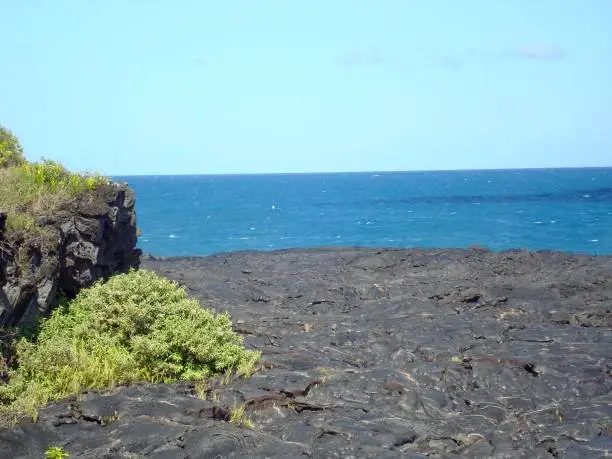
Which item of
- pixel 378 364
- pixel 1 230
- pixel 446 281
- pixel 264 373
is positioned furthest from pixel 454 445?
pixel 446 281

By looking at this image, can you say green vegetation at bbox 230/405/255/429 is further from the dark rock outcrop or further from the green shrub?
the green shrub

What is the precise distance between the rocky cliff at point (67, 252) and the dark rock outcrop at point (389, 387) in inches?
106

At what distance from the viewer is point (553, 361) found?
1756cm

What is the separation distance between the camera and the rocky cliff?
46.9 ft

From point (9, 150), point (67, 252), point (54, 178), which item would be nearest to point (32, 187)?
point (54, 178)

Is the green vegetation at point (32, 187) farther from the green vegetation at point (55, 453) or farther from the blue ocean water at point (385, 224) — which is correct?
the blue ocean water at point (385, 224)

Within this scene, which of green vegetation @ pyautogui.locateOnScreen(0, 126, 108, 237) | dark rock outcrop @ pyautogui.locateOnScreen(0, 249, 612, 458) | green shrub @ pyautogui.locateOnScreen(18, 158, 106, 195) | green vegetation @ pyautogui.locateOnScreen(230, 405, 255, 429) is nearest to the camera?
dark rock outcrop @ pyautogui.locateOnScreen(0, 249, 612, 458)

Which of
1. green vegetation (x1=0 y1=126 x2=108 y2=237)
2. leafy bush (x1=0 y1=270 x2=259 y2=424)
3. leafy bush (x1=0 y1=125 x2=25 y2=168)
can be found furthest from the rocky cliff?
leafy bush (x1=0 y1=125 x2=25 y2=168)

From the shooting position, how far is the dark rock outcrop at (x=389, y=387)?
1220 centimetres

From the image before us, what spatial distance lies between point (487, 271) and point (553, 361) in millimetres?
16894

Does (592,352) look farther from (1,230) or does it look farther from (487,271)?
(487,271)

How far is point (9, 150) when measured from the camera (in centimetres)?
1916

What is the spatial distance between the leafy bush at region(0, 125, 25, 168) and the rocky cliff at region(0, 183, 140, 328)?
7.84 ft

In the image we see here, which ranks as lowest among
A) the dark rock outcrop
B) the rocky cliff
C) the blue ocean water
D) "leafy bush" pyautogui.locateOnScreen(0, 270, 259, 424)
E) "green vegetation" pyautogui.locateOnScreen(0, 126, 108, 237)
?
the blue ocean water
